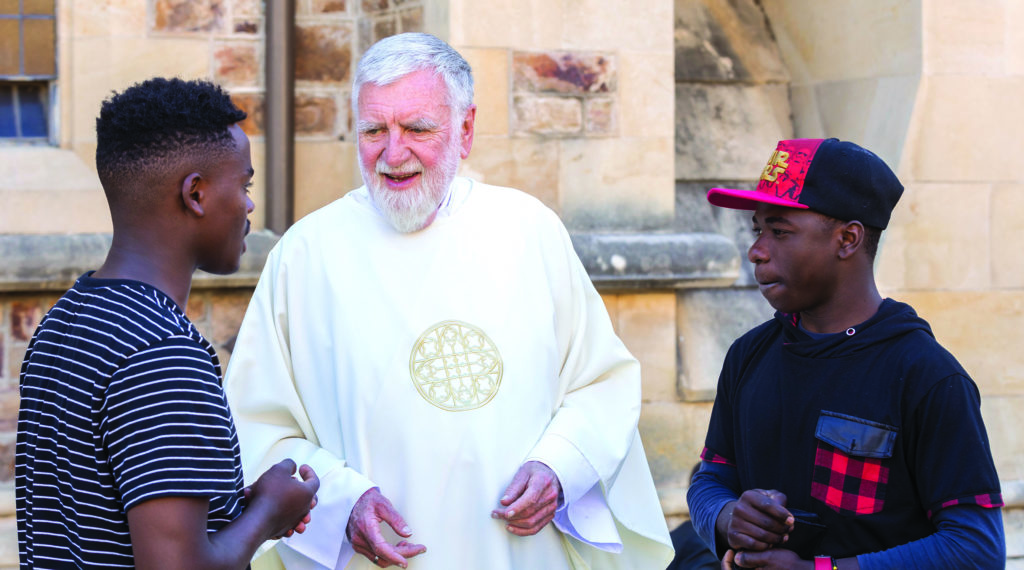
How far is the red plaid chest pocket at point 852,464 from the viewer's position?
2068 millimetres

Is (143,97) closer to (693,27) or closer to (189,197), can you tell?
(189,197)

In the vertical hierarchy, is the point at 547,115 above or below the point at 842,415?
above

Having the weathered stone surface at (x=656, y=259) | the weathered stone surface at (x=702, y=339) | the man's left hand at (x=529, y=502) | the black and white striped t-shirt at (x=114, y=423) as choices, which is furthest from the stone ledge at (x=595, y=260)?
the black and white striped t-shirt at (x=114, y=423)

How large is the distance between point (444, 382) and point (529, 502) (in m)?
0.34

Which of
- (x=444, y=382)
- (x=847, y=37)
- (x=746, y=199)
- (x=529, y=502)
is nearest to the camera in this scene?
(x=746, y=199)

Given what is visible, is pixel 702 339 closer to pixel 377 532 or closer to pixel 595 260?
pixel 595 260

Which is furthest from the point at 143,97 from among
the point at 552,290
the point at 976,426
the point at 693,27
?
the point at 693,27

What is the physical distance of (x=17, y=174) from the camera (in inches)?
176

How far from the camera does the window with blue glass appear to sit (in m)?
4.60

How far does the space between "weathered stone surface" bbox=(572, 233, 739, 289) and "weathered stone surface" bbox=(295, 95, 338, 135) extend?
1.23m

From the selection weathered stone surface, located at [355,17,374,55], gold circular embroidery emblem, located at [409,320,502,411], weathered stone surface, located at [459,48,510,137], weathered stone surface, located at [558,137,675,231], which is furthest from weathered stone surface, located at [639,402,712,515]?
gold circular embroidery emblem, located at [409,320,502,411]

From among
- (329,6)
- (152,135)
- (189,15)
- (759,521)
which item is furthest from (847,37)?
(152,135)

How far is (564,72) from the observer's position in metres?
4.48

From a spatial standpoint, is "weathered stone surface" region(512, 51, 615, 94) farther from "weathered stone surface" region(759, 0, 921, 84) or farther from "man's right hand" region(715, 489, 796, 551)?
"man's right hand" region(715, 489, 796, 551)
